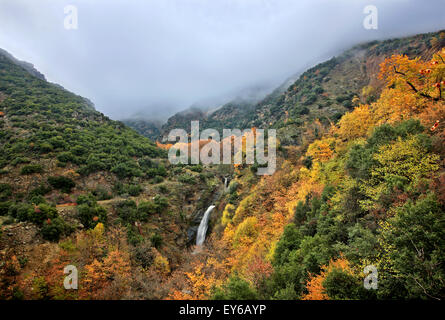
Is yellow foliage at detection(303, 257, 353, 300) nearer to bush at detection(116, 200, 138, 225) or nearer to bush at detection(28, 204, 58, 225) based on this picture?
bush at detection(116, 200, 138, 225)

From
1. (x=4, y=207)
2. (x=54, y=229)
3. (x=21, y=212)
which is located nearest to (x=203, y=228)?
(x=54, y=229)

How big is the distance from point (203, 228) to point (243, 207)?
A: 49.5 feet

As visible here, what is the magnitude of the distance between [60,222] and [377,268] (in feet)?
126

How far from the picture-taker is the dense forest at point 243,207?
13211 millimetres

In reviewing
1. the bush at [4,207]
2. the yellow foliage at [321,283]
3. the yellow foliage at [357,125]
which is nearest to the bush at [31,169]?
the bush at [4,207]

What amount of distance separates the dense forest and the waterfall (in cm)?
267

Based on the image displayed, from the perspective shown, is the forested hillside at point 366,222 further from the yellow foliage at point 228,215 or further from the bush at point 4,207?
the bush at point 4,207

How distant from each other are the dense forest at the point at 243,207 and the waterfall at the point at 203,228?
8.76 feet

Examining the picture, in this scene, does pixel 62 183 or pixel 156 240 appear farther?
pixel 62 183

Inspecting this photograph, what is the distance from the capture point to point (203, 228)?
166 ft

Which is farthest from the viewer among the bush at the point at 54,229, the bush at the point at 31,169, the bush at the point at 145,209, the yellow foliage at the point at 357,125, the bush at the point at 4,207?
the bush at the point at 145,209

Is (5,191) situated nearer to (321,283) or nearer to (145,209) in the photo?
(145,209)

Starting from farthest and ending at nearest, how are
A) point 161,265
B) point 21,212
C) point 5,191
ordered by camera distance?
point 161,265 < point 5,191 < point 21,212
